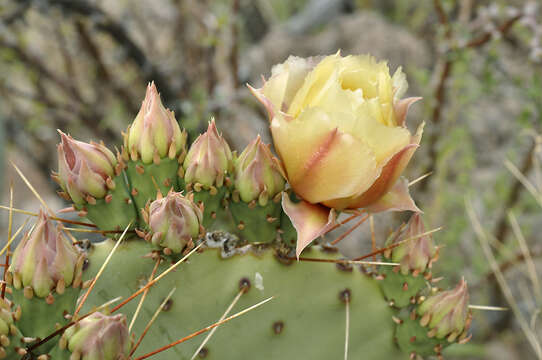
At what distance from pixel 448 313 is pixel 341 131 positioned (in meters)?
0.26

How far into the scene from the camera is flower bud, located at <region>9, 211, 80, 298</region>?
437mm

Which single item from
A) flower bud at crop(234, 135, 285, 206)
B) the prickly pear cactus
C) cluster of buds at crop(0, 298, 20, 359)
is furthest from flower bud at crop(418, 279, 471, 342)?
cluster of buds at crop(0, 298, 20, 359)

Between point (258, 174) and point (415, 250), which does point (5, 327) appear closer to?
point (258, 174)

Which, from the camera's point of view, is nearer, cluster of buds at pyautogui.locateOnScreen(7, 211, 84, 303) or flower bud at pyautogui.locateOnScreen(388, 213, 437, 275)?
cluster of buds at pyautogui.locateOnScreen(7, 211, 84, 303)

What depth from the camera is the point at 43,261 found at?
0.44 metres

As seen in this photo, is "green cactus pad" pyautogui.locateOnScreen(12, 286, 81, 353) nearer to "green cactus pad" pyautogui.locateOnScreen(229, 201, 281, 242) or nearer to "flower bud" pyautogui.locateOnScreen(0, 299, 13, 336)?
"flower bud" pyautogui.locateOnScreen(0, 299, 13, 336)

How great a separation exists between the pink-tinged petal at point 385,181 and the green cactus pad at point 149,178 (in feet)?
0.57

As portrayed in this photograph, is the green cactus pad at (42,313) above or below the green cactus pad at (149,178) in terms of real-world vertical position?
below

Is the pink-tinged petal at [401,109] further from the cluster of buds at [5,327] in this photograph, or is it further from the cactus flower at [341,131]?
the cluster of buds at [5,327]

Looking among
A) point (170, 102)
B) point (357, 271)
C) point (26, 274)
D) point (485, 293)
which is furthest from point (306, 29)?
point (26, 274)

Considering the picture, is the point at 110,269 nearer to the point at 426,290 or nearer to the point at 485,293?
the point at 426,290

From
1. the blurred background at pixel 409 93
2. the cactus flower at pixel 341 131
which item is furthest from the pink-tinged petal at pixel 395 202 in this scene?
the blurred background at pixel 409 93

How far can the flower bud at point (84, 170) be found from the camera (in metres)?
0.53

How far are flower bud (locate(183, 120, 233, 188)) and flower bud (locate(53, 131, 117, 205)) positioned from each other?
0.09 m
